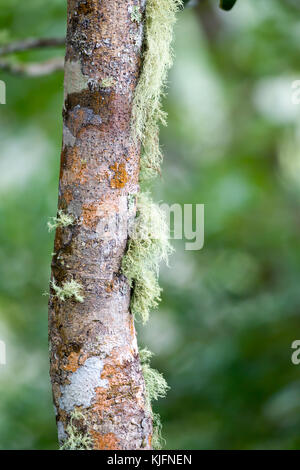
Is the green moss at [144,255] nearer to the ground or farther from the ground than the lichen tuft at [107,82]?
nearer to the ground

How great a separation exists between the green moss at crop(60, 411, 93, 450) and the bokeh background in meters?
1.03

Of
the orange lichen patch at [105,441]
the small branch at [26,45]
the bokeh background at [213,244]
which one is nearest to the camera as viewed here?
the orange lichen patch at [105,441]

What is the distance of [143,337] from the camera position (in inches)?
118

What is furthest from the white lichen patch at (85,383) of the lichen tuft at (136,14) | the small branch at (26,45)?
the small branch at (26,45)

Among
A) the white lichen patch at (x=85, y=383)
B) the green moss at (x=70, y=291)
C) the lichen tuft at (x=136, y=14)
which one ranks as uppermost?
the lichen tuft at (x=136, y=14)

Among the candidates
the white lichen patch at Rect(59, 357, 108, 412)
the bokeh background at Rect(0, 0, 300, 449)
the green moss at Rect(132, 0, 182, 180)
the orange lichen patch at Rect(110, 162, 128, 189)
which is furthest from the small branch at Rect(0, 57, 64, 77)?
the white lichen patch at Rect(59, 357, 108, 412)

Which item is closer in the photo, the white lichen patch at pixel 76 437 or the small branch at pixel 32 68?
the white lichen patch at pixel 76 437

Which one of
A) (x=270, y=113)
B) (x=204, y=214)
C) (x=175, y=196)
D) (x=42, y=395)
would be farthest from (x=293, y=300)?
(x=270, y=113)

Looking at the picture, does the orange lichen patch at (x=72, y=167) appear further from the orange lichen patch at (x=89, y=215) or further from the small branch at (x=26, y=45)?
the small branch at (x=26, y=45)

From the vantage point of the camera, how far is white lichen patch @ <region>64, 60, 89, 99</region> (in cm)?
80

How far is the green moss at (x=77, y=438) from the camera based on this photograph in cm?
79

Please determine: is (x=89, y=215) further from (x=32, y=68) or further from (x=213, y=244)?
(x=213, y=244)

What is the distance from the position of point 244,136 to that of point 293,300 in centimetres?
144

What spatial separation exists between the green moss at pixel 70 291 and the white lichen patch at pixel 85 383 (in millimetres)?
95
